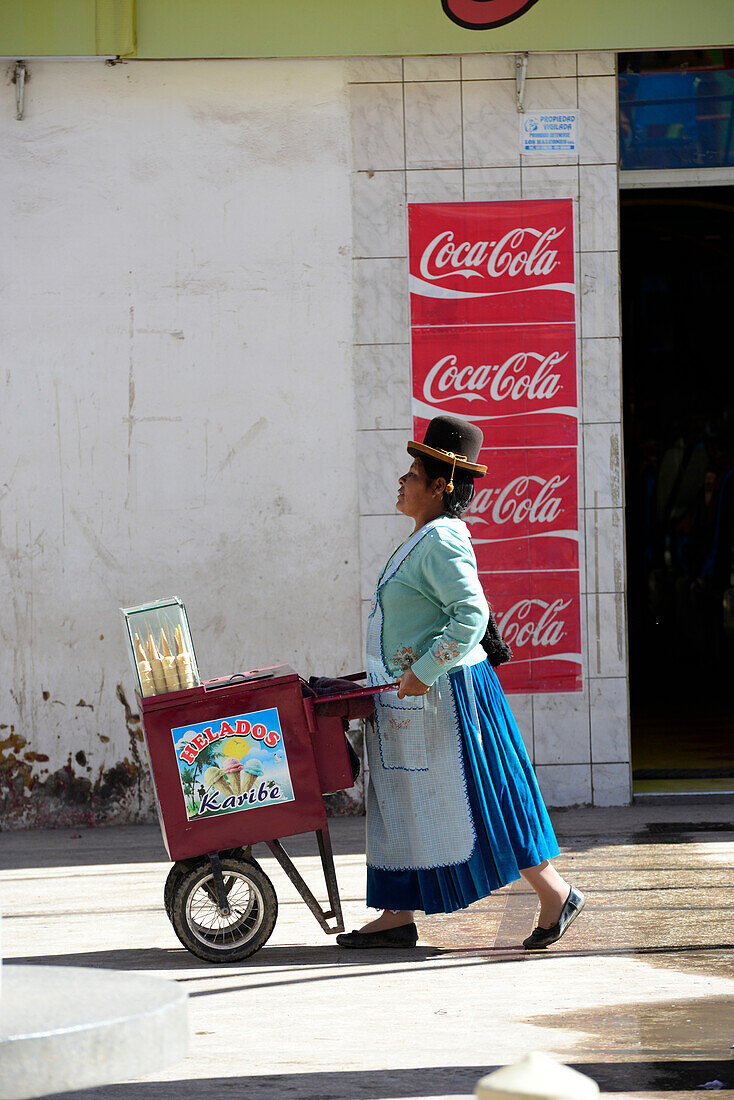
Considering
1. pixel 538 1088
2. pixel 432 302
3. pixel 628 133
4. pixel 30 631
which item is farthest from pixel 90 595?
pixel 538 1088

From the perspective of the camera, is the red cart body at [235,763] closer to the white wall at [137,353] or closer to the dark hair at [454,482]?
the dark hair at [454,482]

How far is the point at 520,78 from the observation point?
25.2ft

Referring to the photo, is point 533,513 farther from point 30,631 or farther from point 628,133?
point 30,631

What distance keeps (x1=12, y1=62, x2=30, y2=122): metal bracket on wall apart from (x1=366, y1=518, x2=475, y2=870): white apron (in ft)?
13.5

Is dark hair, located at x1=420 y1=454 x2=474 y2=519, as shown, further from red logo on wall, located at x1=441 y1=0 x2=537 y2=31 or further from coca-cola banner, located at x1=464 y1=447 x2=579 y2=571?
red logo on wall, located at x1=441 y1=0 x2=537 y2=31

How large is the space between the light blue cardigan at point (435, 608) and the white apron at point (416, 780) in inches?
2.2

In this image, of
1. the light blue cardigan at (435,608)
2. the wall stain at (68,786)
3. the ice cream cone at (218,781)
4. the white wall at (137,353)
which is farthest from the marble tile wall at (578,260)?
the ice cream cone at (218,781)

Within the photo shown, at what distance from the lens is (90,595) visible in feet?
25.4

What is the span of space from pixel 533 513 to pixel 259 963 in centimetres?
352

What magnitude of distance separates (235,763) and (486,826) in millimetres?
921

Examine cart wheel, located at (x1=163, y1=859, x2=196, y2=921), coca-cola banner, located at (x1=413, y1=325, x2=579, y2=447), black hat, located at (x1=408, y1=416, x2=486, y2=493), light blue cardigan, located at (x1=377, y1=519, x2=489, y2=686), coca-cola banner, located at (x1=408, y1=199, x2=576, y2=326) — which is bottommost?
cart wheel, located at (x1=163, y1=859, x2=196, y2=921)

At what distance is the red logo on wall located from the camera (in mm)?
7559

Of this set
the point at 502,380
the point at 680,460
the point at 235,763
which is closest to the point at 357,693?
the point at 235,763

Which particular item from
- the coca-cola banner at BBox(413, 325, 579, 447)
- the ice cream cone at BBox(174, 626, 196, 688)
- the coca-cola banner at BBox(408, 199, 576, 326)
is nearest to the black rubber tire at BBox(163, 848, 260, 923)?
the ice cream cone at BBox(174, 626, 196, 688)
